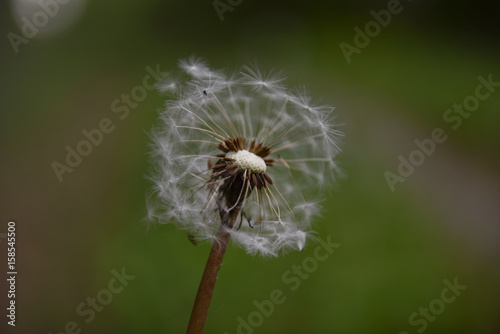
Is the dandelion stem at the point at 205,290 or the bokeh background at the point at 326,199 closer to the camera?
the dandelion stem at the point at 205,290

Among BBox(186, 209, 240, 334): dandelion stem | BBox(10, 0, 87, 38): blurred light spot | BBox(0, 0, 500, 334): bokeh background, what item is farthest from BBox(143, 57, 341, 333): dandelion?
BBox(10, 0, 87, 38): blurred light spot

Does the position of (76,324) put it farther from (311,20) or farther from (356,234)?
(311,20)

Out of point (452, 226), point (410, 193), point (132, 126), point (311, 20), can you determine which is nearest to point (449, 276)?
point (452, 226)

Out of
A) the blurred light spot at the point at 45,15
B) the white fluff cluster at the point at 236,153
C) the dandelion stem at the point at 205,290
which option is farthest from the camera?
the blurred light spot at the point at 45,15

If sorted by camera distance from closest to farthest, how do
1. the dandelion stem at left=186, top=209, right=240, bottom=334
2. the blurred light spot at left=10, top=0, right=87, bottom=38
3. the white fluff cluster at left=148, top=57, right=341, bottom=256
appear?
the dandelion stem at left=186, top=209, right=240, bottom=334
the white fluff cluster at left=148, top=57, right=341, bottom=256
the blurred light spot at left=10, top=0, right=87, bottom=38

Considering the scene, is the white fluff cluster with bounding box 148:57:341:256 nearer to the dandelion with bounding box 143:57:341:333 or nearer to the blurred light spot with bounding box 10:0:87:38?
the dandelion with bounding box 143:57:341:333

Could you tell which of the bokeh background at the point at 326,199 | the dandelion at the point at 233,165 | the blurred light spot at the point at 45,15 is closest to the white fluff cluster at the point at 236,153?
the dandelion at the point at 233,165

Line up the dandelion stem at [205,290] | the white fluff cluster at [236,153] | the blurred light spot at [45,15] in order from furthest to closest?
the blurred light spot at [45,15] < the white fluff cluster at [236,153] < the dandelion stem at [205,290]

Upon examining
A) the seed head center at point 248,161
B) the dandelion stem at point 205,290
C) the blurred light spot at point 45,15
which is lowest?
the dandelion stem at point 205,290

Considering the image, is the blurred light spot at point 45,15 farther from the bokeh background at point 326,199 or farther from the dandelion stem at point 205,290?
the dandelion stem at point 205,290

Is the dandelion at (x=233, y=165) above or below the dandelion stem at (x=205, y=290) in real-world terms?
above
